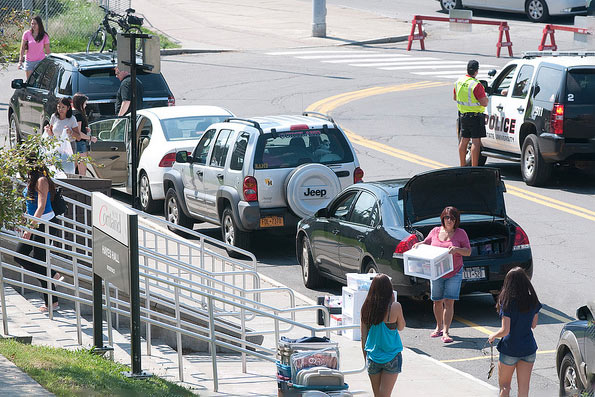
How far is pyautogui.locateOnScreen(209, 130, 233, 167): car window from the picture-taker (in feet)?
51.0

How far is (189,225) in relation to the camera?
16.8 m

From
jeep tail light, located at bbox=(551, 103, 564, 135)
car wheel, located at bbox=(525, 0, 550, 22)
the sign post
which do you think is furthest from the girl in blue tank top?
car wheel, located at bbox=(525, 0, 550, 22)

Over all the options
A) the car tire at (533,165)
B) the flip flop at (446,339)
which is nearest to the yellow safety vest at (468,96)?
the car tire at (533,165)

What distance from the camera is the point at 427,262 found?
37.7ft

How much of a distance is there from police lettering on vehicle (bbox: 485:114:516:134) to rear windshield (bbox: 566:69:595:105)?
1424 millimetres

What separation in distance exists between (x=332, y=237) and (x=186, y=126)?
5.38m

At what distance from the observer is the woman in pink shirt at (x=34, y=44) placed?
24.5 m

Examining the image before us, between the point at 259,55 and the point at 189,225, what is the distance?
17.8m

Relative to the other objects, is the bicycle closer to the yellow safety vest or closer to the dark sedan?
the yellow safety vest

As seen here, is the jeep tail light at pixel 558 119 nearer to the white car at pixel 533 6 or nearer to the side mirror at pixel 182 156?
the side mirror at pixel 182 156

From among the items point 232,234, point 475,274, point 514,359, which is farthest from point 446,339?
point 232,234

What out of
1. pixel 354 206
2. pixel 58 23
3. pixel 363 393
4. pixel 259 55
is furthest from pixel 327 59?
pixel 363 393

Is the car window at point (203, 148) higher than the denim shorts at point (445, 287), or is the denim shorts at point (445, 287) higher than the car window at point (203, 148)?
the car window at point (203, 148)

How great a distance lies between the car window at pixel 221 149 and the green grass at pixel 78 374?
6.05 m
